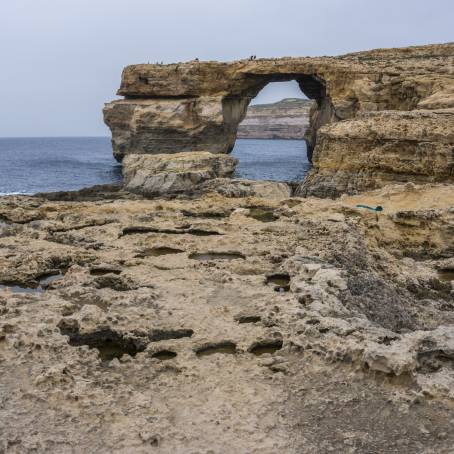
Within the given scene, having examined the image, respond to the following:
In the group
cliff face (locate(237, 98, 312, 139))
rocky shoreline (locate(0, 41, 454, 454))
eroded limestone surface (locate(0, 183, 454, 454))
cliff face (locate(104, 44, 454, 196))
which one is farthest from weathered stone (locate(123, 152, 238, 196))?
cliff face (locate(237, 98, 312, 139))

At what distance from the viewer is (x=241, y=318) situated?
9.44 meters

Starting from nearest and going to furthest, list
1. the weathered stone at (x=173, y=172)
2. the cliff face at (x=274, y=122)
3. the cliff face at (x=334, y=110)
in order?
the cliff face at (x=334, y=110)
the weathered stone at (x=173, y=172)
the cliff face at (x=274, y=122)

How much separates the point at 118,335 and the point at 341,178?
1792cm

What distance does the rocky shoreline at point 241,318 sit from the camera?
6531 millimetres

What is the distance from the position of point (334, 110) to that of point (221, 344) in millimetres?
39853

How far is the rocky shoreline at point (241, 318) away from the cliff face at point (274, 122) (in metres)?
154

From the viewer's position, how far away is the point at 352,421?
6.65 meters

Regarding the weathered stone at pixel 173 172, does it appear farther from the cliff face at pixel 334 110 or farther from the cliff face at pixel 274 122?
the cliff face at pixel 274 122

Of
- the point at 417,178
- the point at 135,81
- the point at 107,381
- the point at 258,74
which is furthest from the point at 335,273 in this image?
the point at 135,81

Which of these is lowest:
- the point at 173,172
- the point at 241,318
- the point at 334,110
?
the point at 241,318

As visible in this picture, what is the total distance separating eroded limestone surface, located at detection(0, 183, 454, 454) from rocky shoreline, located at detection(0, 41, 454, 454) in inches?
1.1

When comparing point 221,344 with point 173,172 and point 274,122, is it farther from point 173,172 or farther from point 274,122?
point 274,122

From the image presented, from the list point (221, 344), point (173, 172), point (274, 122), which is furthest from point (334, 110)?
point (274, 122)

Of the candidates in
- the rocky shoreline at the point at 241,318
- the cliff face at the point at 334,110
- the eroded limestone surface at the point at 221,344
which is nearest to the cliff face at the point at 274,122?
the cliff face at the point at 334,110
